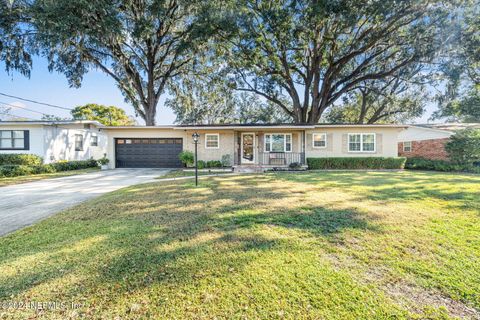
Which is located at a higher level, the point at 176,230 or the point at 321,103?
the point at 321,103

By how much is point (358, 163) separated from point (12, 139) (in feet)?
74.5

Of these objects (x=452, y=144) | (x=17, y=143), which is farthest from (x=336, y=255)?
(x=17, y=143)

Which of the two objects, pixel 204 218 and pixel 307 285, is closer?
pixel 307 285

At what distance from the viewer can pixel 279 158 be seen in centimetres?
1511

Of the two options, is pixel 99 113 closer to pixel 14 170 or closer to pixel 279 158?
pixel 14 170

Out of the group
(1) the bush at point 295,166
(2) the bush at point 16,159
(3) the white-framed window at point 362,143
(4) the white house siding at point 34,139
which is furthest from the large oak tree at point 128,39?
(3) the white-framed window at point 362,143

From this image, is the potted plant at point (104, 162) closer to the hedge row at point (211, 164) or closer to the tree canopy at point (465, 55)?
the hedge row at point (211, 164)

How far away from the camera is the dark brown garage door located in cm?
1627

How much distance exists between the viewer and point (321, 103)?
19.3 metres

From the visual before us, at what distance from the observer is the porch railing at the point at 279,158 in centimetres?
1501

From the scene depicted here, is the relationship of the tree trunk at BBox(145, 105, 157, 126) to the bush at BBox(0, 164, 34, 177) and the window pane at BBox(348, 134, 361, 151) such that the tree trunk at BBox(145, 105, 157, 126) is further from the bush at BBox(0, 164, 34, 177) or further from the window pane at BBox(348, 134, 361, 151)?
the window pane at BBox(348, 134, 361, 151)

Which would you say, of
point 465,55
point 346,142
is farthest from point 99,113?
point 465,55

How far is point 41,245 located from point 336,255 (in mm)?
4286

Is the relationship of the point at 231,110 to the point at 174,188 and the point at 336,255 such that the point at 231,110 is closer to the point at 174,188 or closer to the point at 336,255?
the point at 174,188
